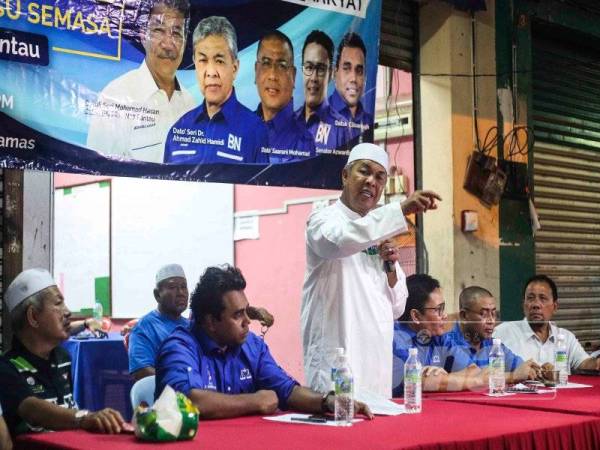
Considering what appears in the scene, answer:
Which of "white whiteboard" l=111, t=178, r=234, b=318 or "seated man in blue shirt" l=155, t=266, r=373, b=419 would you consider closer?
"seated man in blue shirt" l=155, t=266, r=373, b=419

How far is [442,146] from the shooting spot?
608 centimetres

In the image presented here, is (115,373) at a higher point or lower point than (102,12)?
lower

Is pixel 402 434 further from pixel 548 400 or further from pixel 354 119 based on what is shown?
pixel 354 119

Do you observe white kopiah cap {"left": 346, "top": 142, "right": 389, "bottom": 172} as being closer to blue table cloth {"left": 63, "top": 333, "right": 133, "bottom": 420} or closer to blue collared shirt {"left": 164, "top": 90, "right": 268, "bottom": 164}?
blue collared shirt {"left": 164, "top": 90, "right": 268, "bottom": 164}

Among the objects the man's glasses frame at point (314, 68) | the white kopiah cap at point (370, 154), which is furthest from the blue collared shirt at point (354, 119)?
the white kopiah cap at point (370, 154)

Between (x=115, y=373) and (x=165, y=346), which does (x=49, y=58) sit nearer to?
(x=165, y=346)

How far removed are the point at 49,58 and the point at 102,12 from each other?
37cm

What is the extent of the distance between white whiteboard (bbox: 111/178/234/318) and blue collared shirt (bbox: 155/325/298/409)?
182 inches

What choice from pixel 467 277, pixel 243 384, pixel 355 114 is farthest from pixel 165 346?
pixel 467 277

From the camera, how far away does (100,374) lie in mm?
6344

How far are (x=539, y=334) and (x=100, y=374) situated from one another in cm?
330

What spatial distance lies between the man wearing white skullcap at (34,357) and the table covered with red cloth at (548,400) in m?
1.56

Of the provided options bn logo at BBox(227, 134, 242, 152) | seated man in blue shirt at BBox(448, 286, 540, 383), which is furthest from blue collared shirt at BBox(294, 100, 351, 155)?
seated man in blue shirt at BBox(448, 286, 540, 383)

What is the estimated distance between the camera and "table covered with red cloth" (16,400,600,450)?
258cm
